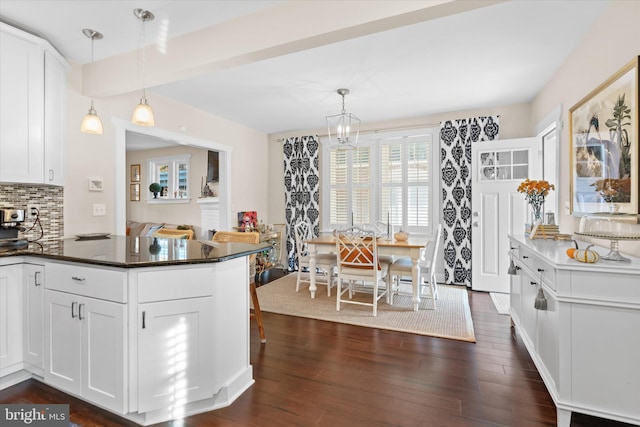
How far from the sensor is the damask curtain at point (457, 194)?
14.9 feet

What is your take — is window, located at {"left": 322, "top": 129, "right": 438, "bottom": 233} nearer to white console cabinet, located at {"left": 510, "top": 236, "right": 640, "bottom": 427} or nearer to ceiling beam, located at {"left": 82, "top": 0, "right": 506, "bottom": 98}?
ceiling beam, located at {"left": 82, "top": 0, "right": 506, "bottom": 98}

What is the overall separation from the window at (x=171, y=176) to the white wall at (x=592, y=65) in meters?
5.90

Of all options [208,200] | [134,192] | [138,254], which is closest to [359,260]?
[138,254]

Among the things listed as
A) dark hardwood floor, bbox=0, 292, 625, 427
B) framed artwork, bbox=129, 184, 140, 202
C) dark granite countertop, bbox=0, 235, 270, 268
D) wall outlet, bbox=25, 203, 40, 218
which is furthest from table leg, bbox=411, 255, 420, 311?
framed artwork, bbox=129, 184, 140, 202

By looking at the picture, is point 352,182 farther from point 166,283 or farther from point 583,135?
point 166,283

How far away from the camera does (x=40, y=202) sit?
2.74m

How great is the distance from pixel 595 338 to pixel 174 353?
2.17 m

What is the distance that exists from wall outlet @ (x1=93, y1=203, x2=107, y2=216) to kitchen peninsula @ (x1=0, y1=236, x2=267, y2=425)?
42.7 inches

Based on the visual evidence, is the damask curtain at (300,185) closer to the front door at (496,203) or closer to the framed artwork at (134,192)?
the front door at (496,203)

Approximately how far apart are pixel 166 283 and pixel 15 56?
85.4 inches

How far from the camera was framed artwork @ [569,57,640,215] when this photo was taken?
189cm

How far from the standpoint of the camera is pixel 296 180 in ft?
18.7

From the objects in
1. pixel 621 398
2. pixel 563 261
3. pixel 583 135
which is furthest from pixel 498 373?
pixel 583 135

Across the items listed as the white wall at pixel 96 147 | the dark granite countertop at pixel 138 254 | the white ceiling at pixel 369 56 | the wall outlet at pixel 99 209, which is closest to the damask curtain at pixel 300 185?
the white ceiling at pixel 369 56
